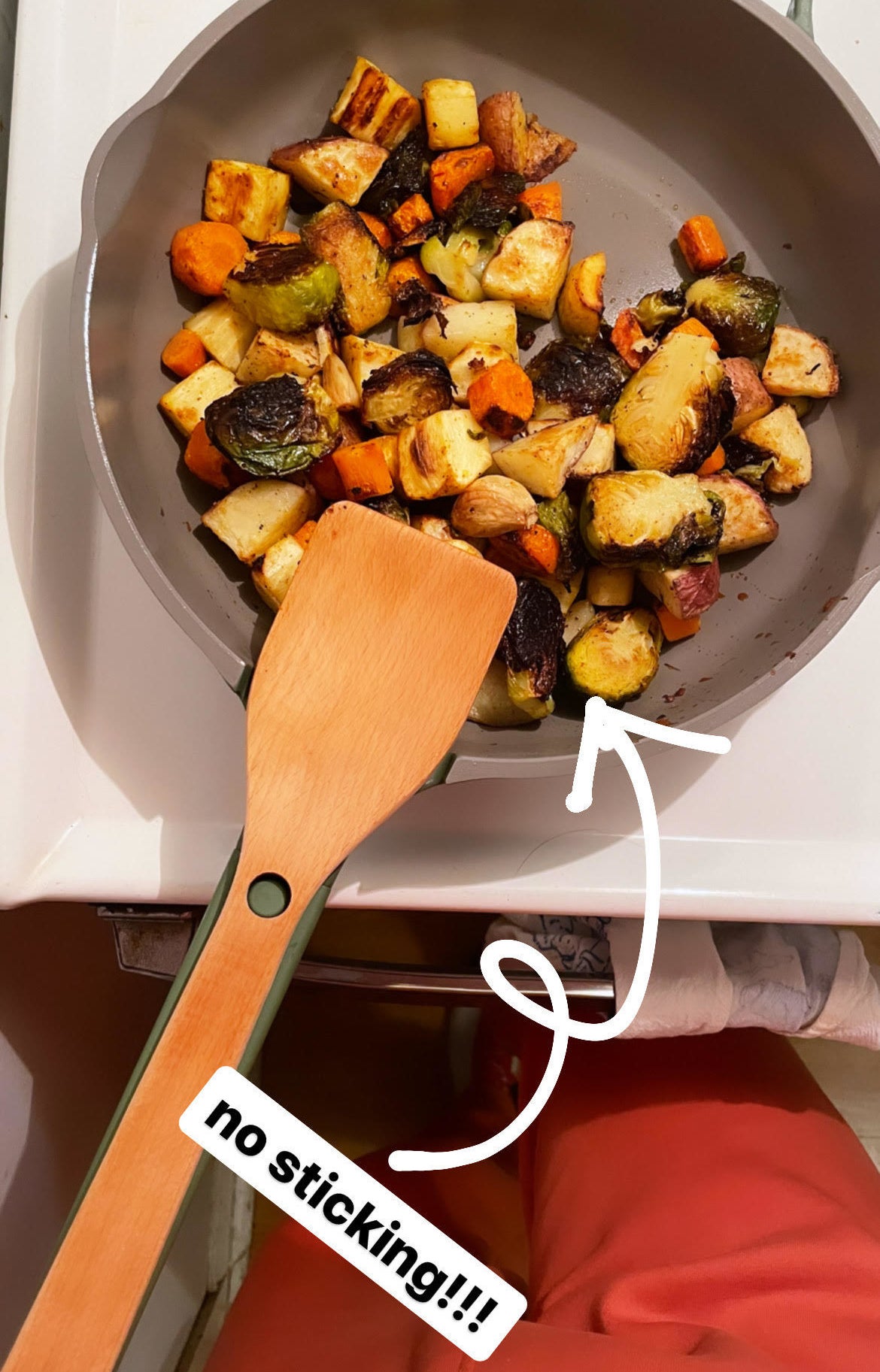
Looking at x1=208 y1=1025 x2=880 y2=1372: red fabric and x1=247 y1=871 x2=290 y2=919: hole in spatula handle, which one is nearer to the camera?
x1=247 y1=871 x2=290 y2=919: hole in spatula handle

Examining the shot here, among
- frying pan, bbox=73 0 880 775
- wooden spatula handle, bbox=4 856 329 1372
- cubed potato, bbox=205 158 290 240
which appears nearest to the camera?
wooden spatula handle, bbox=4 856 329 1372

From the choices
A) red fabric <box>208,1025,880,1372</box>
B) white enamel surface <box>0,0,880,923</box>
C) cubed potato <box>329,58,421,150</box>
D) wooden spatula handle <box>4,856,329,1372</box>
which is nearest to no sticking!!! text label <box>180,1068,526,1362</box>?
wooden spatula handle <box>4,856,329,1372</box>

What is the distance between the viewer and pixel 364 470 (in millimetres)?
752

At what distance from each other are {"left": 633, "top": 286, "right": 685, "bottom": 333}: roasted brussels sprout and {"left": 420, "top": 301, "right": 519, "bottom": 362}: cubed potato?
119 millimetres

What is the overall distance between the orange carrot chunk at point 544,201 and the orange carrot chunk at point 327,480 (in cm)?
30

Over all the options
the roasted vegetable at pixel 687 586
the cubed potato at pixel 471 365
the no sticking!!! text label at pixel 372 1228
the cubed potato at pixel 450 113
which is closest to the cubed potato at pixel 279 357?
the cubed potato at pixel 471 365

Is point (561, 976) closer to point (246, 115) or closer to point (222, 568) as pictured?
point (222, 568)

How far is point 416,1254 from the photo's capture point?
0.62 metres

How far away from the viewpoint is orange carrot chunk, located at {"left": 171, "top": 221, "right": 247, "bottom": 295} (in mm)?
761

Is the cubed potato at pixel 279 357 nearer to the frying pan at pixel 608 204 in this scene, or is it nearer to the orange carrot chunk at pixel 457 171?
the frying pan at pixel 608 204

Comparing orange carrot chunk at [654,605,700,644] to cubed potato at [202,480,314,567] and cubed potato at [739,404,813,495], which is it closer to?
cubed potato at [739,404,813,495]

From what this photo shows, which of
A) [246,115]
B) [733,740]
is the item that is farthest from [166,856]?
[246,115]

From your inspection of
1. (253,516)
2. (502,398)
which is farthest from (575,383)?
(253,516)

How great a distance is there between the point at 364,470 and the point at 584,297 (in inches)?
10.3
